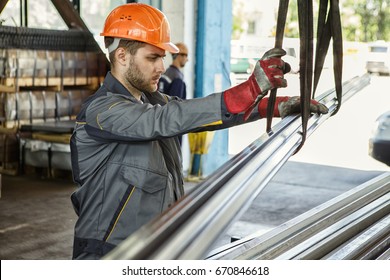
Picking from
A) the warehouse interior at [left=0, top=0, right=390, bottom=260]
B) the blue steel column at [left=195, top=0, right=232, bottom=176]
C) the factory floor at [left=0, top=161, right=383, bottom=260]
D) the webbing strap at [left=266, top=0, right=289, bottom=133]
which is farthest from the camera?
the blue steel column at [left=195, top=0, right=232, bottom=176]

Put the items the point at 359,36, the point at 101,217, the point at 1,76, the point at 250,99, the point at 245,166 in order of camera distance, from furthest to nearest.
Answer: the point at 359,36
the point at 1,76
the point at 101,217
the point at 250,99
the point at 245,166

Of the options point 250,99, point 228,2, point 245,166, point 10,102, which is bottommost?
point 10,102

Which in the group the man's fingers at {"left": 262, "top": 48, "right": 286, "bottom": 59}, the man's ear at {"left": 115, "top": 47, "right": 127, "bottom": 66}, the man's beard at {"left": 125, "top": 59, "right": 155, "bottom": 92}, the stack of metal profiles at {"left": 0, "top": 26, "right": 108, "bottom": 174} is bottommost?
the stack of metal profiles at {"left": 0, "top": 26, "right": 108, "bottom": 174}

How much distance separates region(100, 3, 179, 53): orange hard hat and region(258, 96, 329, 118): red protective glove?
47cm

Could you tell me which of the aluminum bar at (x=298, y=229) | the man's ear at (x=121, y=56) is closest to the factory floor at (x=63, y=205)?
the aluminum bar at (x=298, y=229)

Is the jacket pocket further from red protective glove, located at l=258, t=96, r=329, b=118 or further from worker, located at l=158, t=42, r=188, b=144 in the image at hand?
worker, located at l=158, t=42, r=188, b=144

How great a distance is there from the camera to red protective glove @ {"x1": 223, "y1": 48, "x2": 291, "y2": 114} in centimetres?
190

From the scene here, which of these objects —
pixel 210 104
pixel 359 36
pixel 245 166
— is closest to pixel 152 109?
pixel 210 104

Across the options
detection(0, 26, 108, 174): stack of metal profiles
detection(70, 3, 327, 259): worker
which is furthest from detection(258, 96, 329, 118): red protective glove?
detection(0, 26, 108, 174): stack of metal profiles

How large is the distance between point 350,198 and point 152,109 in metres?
1.25

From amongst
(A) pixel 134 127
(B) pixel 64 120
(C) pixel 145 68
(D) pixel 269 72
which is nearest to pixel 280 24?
(D) pixel 269 72

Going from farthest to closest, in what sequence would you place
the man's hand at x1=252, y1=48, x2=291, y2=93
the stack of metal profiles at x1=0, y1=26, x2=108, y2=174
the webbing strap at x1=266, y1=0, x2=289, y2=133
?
the stack of metal profiles at x1=0, y1=26, x2=108, y2=174 < the webbing strap at x1=266, y1=0, x2=289, y2=133 < the man's hand at x1=252, y1=48, x2=291, y2=93

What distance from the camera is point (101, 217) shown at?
2111 millimetres
